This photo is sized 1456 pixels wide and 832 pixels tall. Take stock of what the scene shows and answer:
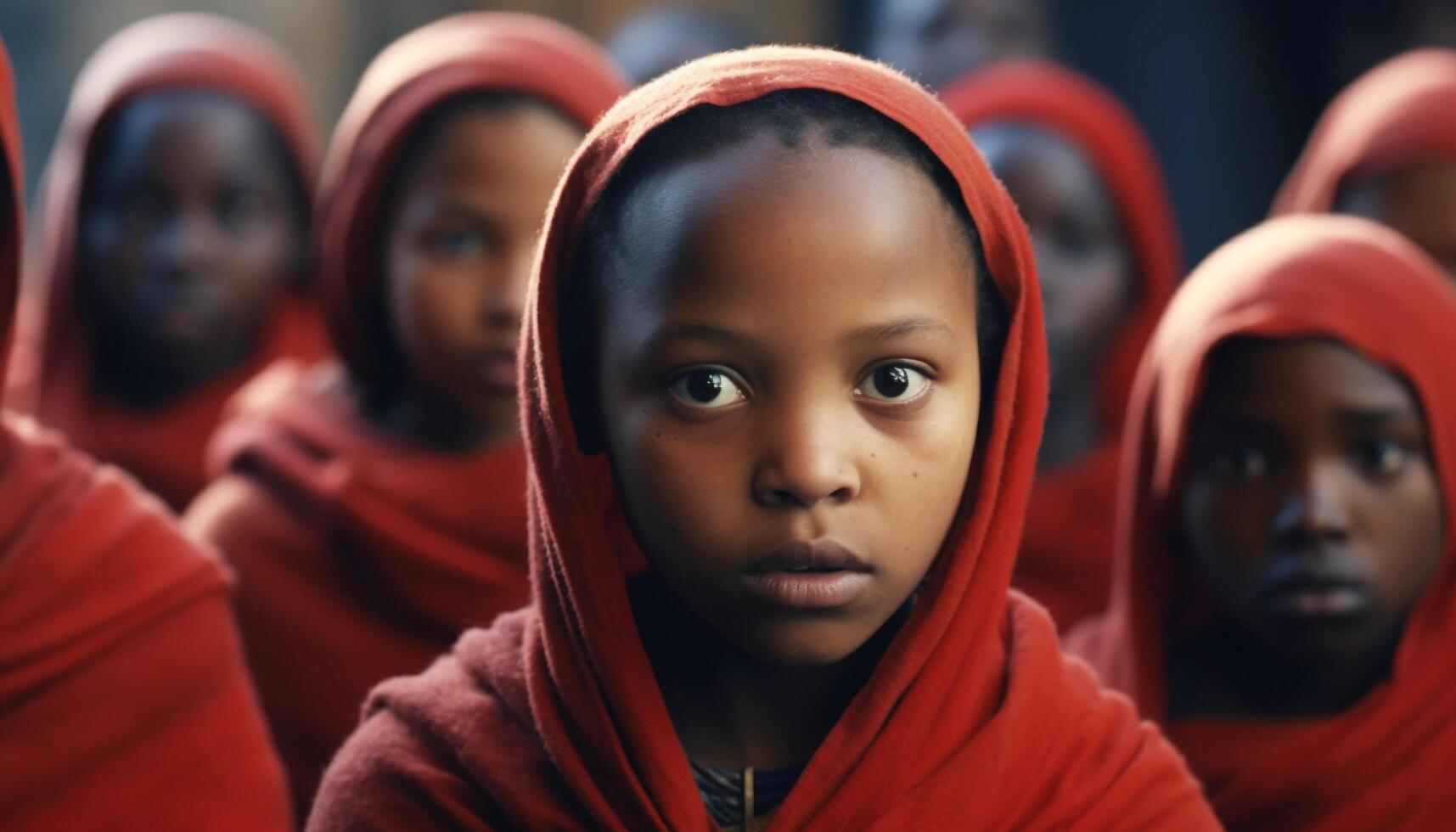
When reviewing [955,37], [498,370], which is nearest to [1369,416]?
[498,370]

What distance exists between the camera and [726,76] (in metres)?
2.19

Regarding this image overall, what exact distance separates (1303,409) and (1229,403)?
0.12 meters

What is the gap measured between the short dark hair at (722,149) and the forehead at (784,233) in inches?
0.6

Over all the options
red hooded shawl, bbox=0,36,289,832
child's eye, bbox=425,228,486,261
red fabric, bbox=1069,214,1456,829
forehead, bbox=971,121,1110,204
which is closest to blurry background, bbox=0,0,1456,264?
forehead, bbox=971,121,1110,204

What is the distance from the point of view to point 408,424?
3.95 metres

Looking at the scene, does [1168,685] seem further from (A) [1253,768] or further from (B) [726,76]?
(B) [726,76]

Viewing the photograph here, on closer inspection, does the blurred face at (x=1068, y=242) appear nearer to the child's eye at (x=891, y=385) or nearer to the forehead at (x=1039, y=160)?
the forehead at (x=1039, y=160)

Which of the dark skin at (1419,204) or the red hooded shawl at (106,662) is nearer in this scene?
the red hooded shawl at (106,662)

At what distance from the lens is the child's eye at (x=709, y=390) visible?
211cm

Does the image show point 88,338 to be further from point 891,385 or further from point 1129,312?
point 891,385

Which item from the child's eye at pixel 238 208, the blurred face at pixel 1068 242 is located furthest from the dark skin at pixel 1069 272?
the child's eye at pixel 238 208

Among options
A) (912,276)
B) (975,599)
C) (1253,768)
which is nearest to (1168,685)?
(1253,768)

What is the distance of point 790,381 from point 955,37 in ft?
16.4

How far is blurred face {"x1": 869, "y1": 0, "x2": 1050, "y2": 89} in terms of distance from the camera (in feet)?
22.5
